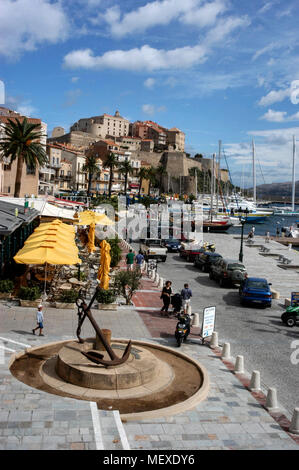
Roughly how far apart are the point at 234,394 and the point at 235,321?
8.10m

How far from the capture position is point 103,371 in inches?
414

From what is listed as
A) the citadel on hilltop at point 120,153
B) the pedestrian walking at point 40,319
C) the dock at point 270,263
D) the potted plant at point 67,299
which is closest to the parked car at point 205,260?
the dock at point 270,263

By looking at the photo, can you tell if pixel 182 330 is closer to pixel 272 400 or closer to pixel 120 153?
pixel 272 400

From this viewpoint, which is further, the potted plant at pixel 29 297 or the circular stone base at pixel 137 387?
the potted plant at pixel 29 297

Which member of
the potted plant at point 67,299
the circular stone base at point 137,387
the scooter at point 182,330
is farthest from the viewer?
the potted plant at point 67,299

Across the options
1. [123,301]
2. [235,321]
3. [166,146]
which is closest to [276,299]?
[235,321]

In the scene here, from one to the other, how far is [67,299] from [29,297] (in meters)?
1.55

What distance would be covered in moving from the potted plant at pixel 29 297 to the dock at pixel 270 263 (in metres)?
13.3

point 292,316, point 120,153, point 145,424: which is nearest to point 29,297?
point 145,424

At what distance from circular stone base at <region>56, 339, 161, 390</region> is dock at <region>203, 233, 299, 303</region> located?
572 inches

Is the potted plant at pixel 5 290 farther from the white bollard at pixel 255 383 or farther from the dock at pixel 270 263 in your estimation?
the dock at pixel 270 263

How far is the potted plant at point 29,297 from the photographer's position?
1777cm

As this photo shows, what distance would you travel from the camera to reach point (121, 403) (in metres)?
9.76
